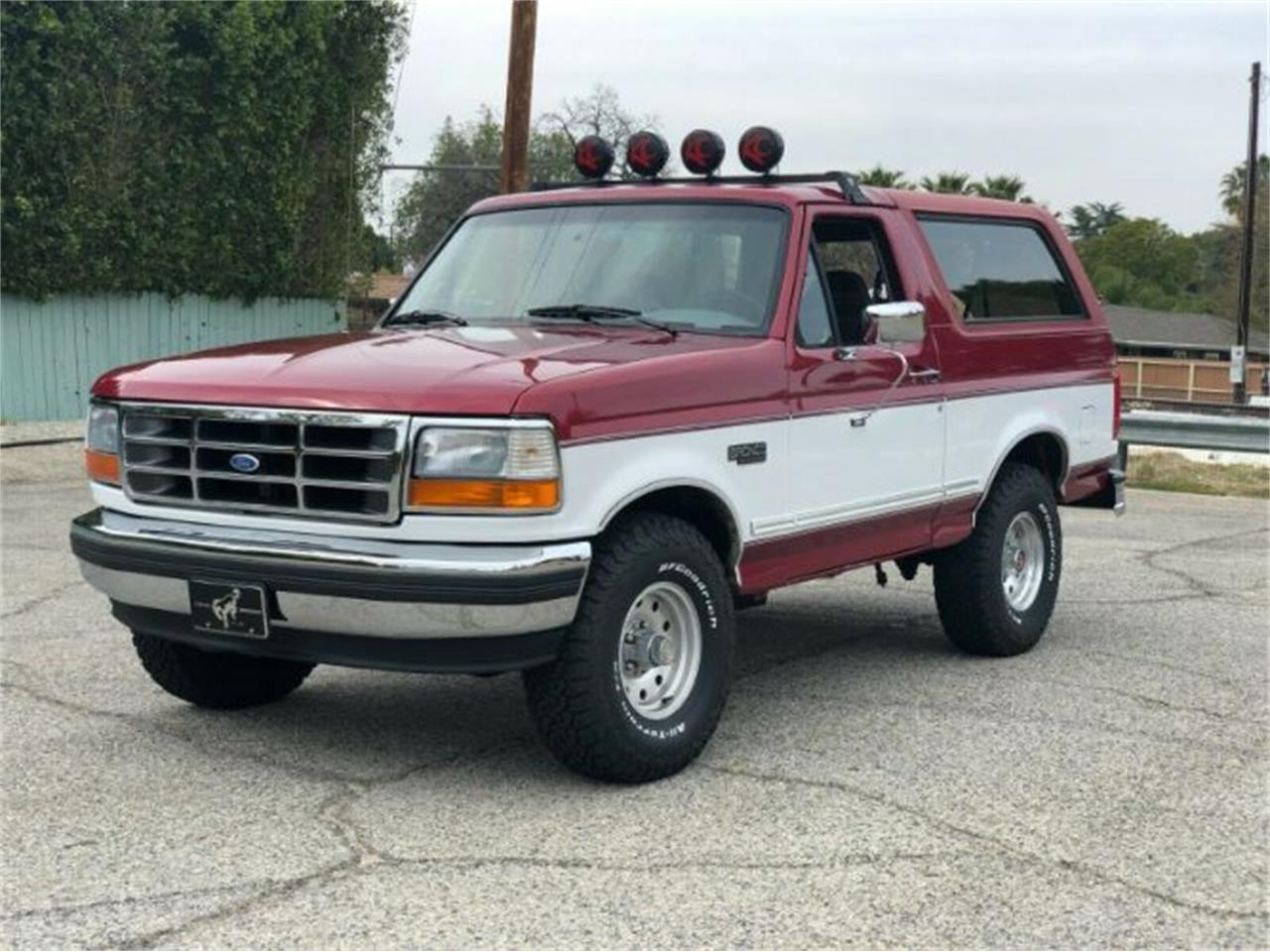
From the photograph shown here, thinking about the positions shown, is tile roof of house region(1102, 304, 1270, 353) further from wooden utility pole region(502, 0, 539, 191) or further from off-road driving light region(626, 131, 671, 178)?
off-road driving light region(626, 131, 671, 178)

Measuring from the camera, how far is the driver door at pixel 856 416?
586 centimetres

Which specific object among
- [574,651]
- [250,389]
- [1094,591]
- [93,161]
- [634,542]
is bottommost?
[1094,591]

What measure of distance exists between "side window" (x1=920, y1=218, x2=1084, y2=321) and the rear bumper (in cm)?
292

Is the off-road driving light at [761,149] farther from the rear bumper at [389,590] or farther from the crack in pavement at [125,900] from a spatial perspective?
the crack in pavement at [125,900]

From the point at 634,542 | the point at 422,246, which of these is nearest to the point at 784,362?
the point at 634,542

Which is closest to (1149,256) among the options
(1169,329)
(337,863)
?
(1169,329)

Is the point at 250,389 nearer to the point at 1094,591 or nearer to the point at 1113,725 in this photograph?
the point at 1113,725

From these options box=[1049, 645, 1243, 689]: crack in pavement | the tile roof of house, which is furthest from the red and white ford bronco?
the tile roof of house

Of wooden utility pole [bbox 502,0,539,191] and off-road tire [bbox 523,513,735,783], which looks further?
wooden utility pole [bbox 502,0,539,191]

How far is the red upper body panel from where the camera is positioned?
188 inches

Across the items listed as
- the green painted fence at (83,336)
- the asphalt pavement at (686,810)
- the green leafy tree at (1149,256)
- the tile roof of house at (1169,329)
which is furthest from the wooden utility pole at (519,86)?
the green leafy tree at (1149,256)

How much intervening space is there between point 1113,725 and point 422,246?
4857 cm

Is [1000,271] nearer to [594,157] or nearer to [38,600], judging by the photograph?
[594,157]

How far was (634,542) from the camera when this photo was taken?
5016 millimetres
